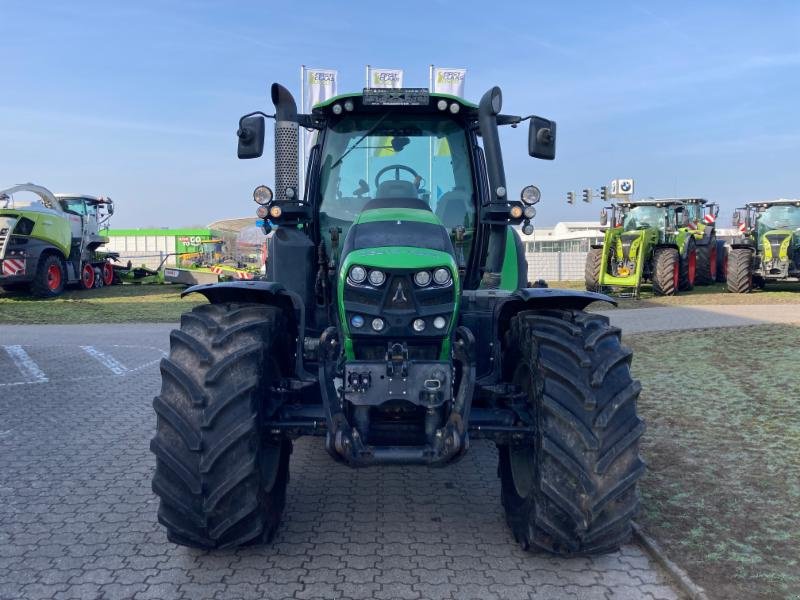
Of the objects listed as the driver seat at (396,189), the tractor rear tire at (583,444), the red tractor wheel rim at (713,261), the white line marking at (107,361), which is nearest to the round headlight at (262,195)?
the driver seat at (396,189)

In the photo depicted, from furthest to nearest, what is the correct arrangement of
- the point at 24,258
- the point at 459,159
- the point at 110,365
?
the point at 24,258, the point at 110,365, the point at 459,159

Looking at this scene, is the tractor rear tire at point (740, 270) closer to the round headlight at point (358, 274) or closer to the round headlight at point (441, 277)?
the round headlight at point (441, 277)

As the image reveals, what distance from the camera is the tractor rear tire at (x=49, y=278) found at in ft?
63.2

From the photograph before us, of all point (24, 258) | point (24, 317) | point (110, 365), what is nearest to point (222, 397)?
point (110, 365)

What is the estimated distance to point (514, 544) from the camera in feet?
12.5

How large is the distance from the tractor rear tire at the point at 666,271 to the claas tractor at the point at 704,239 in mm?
3174

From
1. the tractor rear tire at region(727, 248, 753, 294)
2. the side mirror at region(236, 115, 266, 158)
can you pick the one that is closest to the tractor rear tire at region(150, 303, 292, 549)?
the side mirror at region(236, 115, 266, 158)

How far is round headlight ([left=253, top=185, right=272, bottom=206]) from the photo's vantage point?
4.65m

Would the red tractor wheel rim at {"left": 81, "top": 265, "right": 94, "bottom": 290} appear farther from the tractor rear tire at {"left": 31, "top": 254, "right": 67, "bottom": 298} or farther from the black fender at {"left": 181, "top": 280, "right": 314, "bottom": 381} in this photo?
the black fender at {"left": 181, "top": 280, "right": 314, "bottom": 381}

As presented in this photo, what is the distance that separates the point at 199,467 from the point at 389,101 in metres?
2.70

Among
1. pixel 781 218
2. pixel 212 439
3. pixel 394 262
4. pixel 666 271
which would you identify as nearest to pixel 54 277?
pixel 666 271

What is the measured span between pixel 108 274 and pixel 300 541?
23354 mm

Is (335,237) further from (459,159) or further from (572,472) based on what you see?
(572,472)

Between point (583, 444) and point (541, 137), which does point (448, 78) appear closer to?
point (541, 137)
